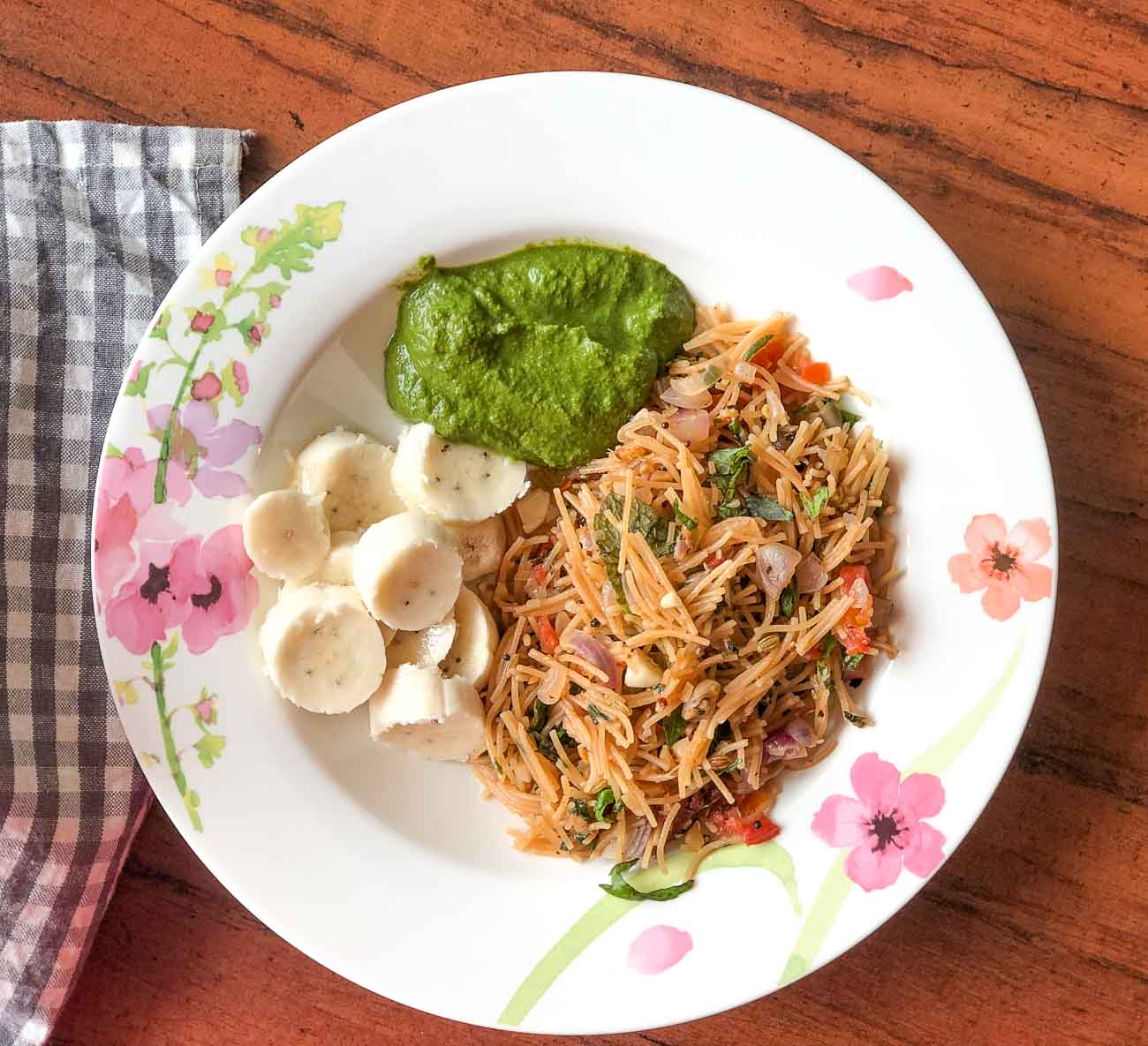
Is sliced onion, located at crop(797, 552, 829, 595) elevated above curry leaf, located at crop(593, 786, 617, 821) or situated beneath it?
elevated above

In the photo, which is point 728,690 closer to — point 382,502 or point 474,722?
point 474,722

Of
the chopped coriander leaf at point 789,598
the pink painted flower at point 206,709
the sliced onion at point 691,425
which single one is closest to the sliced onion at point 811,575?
the chopped coriander leaf at point 789,598

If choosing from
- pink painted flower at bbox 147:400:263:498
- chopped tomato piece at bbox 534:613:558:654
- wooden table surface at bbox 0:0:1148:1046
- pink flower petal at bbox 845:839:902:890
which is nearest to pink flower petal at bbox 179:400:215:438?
pink painted flower at bbox 147:400:263:498

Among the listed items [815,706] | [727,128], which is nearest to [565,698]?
[815,706]

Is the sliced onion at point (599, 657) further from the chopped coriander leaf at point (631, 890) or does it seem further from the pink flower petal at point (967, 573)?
the pink flower petal at point (967, 573)

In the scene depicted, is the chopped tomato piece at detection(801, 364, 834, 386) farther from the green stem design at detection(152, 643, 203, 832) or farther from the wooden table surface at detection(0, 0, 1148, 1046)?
the green stem design at detection(152, 643, 203, 832)

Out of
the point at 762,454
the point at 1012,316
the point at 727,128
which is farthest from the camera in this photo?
the point at 1012,316
